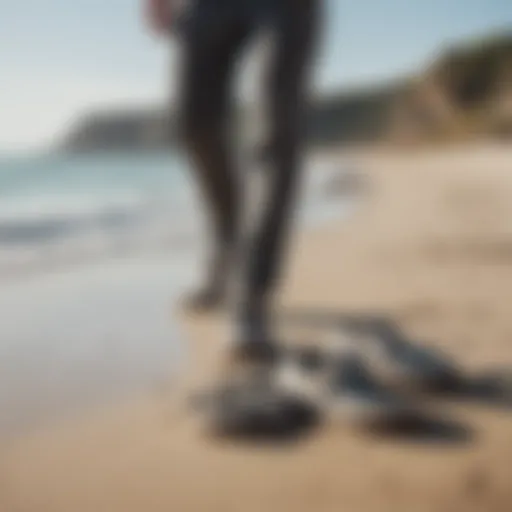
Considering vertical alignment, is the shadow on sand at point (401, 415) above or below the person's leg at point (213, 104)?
below

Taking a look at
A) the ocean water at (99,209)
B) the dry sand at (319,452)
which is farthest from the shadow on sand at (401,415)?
the ocean water at (99,209)

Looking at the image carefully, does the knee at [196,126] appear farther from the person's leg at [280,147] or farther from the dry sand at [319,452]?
the dry sand at [319,452]

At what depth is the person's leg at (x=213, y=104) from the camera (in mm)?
625

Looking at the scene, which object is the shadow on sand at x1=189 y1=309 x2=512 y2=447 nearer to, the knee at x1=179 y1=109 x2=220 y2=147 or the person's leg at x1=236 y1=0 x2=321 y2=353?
the person's leg at x1=236 y1=0 x2=321 y2=353

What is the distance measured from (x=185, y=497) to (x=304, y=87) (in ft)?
1.10

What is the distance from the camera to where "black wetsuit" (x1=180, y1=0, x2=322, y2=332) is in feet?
2.06

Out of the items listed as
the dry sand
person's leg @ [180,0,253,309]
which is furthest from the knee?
the dry sand

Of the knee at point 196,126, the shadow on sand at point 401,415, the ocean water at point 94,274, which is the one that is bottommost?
the shadow on sand at point 401,415

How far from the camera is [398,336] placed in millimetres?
749

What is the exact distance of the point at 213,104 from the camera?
0.65 meters

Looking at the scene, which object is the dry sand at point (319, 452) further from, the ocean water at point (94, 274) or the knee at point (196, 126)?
the knee at point (196, 126)

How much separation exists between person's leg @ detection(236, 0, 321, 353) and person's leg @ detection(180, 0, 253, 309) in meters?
0.03

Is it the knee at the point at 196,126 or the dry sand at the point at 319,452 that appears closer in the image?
the dry sand at the point at 319,452

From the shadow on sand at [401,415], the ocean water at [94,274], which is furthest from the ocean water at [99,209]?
the shadow on sand at [401,415]
